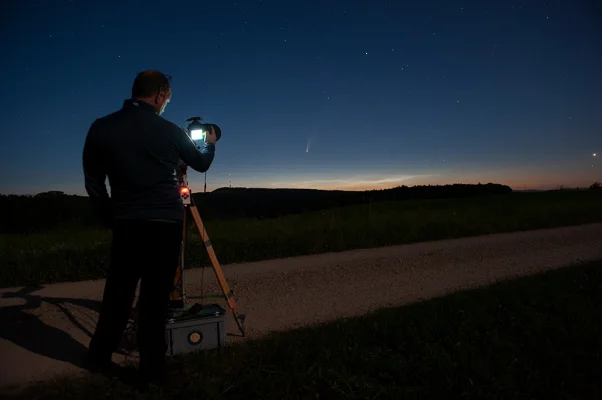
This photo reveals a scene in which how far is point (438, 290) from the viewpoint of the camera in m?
6.33

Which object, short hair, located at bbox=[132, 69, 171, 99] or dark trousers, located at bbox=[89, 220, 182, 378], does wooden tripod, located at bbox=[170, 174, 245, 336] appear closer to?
dark trousers, located at bbox=[89, 220, 182, 378]

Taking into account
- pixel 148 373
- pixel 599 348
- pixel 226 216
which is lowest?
pixel 599 348

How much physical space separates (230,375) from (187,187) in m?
1.80

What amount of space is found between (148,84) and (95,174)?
859mm

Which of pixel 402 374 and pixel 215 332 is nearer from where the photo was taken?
pixel 402 374

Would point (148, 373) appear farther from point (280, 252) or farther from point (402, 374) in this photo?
point (280, 252)

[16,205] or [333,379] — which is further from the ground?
[16,205]

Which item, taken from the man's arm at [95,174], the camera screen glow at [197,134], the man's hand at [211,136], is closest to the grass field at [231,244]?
the man's arm at [95,174]

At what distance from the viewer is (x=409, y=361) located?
367cm

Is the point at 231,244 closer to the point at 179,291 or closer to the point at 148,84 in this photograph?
the point at 179,291

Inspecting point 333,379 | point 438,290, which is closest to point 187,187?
point 333,379

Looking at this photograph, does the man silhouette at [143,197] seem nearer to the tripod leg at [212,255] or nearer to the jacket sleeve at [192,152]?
the jacket sleeve at [192,152]

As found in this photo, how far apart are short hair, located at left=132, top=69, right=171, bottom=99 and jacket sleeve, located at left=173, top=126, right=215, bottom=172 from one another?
39 centimetres

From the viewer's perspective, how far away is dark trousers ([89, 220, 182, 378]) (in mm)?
3062
